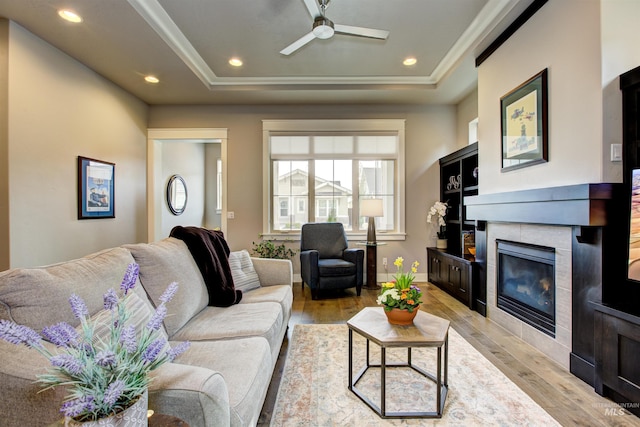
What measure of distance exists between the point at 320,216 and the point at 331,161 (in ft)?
2.97

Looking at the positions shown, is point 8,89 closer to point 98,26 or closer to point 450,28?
point 98,26

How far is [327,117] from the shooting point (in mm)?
4594

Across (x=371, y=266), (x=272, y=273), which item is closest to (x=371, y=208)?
(x=371, y=266)

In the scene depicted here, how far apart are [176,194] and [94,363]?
523 cm

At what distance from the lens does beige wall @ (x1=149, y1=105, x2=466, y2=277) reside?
4.58m

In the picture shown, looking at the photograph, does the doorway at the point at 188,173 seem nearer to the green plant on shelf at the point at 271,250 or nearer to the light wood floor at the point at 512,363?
the green plant on shelf at the point at 271,250

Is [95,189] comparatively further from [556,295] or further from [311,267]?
[556,295]

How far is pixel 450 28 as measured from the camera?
9.39ft

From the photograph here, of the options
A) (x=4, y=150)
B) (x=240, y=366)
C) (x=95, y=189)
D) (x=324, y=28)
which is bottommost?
(x=240, y=366)

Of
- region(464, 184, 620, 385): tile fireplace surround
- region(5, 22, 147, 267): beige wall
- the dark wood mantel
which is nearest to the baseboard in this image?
region(464, 184, 620, 385): tile fireplace surround

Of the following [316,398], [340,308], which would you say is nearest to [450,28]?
[340,308]

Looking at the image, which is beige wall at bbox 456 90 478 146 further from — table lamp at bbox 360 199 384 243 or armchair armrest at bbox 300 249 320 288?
armchair armrest at bbox 300 249 320 288

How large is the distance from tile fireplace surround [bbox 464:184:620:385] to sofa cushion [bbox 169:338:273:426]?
6.67 ft

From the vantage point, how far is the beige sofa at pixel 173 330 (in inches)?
34.8
